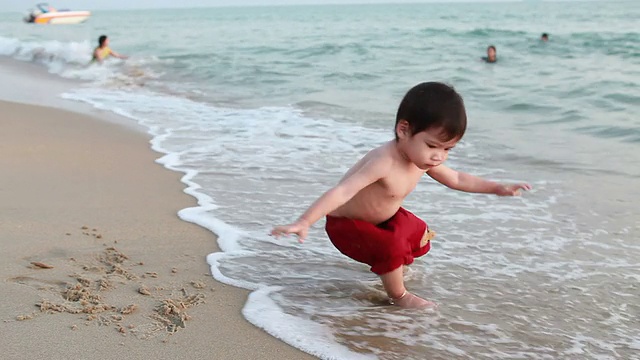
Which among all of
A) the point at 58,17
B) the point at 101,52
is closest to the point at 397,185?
the point at 101,52

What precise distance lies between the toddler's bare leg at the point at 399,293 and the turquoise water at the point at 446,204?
0.07 meters

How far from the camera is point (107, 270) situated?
3191 millimetres

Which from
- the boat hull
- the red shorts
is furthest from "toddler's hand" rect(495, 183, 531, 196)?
the boat hull

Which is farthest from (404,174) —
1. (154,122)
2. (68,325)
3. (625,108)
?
(625,108)

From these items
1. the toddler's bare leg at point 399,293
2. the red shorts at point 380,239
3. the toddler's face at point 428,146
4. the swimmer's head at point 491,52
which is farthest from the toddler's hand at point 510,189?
the swimmer's head at point 491,52

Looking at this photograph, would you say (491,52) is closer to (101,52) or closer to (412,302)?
(101,52)

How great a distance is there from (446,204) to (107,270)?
90.1 inches

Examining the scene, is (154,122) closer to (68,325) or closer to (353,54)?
(68,325)

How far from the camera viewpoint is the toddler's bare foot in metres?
3.04

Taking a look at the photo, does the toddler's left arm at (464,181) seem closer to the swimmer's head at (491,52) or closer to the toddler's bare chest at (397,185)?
the toddler's bare chest at (397,185)

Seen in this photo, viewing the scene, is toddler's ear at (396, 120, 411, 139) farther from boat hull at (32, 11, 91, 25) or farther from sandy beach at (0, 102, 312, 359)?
boat hull at (32, 11, 91, 25)

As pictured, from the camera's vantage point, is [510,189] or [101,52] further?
[101,52]

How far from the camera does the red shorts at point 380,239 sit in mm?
3074

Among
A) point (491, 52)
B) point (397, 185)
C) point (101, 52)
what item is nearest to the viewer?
point (397, 185)
